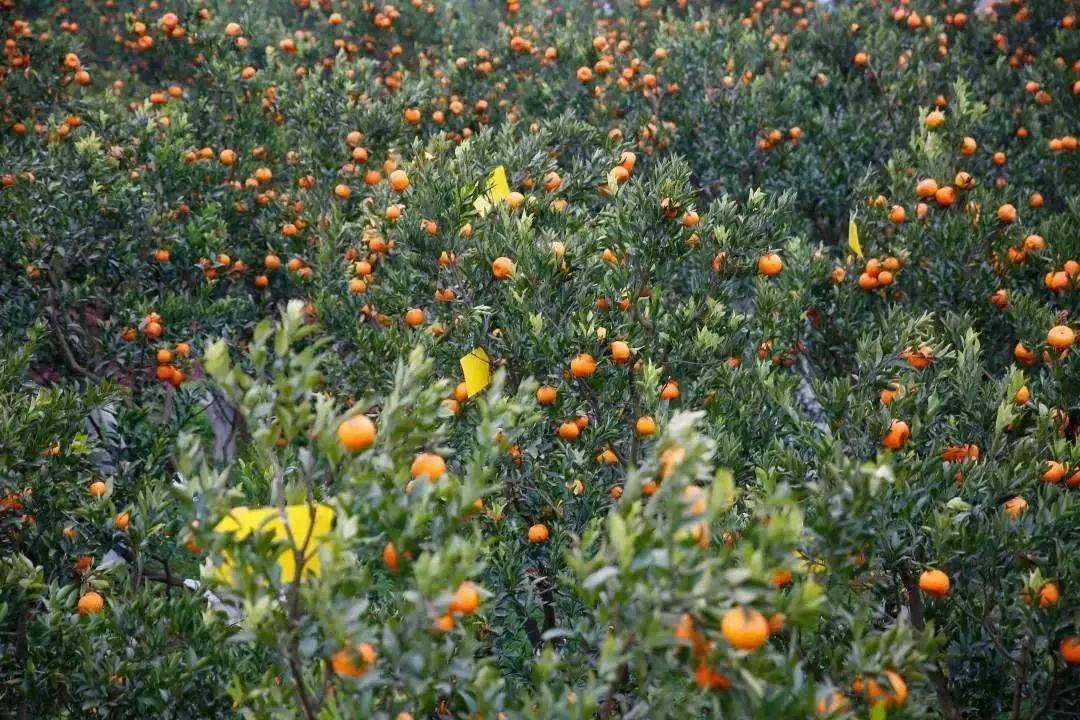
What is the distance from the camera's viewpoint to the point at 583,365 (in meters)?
3.07

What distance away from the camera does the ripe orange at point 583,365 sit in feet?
10.1

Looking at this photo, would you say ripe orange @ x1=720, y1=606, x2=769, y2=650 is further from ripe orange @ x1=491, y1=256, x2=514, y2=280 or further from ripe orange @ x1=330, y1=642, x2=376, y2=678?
ripe orange @ x1=491, y1=256, x2=514, y2=280

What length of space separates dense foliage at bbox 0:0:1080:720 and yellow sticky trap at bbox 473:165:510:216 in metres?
0.04

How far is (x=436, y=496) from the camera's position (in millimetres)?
1998

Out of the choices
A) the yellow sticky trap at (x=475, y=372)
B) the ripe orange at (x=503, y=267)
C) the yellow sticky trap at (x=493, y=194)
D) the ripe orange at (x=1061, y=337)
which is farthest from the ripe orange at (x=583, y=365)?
the ripe orange at (x=1061, y=337)

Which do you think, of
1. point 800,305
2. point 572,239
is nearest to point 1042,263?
point 800,305

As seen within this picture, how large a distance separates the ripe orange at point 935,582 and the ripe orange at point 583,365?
1.23 meters

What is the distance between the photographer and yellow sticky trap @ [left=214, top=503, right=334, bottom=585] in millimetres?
1739

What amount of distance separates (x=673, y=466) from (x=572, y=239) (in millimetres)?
1865

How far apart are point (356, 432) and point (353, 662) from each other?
433mm

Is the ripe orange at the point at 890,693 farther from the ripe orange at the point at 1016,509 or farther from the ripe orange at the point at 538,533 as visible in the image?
the ripe orange at the point at 538,533

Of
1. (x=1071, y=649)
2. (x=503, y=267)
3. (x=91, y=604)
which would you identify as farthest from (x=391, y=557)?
(x=1071, y=649)

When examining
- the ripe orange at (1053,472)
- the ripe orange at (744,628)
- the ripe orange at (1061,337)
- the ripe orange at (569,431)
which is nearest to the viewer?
the ripe orange at (744,628)

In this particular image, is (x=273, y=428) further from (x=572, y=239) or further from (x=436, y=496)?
(x=572, y=239)
